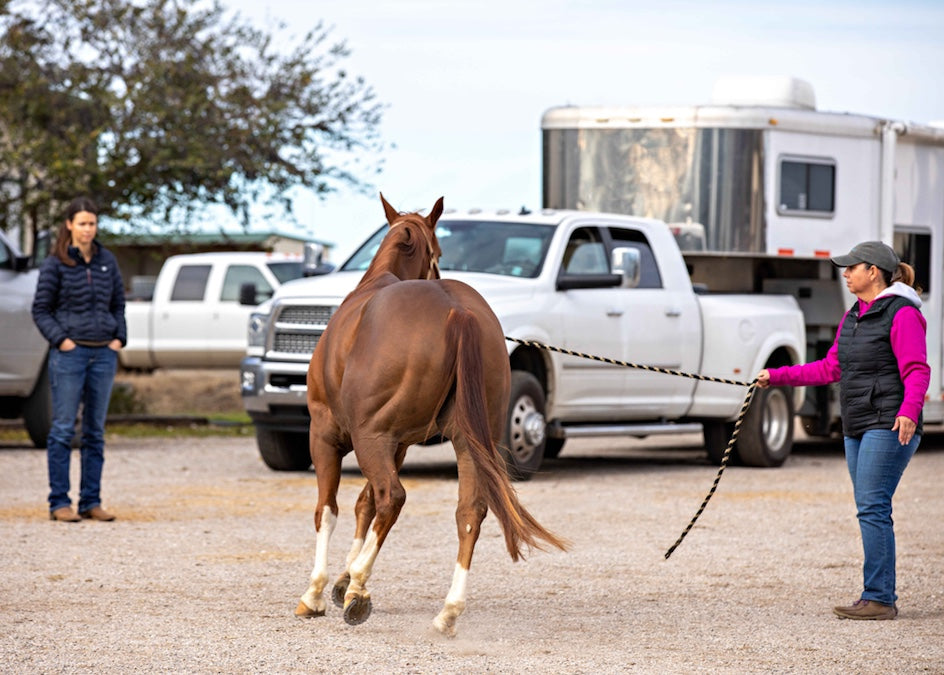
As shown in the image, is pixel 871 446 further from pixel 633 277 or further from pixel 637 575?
pixel 633 277

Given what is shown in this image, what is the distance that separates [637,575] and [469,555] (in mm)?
2189

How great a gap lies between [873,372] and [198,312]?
62.4ft

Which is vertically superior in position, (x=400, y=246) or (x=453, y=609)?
(x=400, y=246)

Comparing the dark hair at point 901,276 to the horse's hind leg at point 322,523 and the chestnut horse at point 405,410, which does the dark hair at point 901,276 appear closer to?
the chestnut horse at point 405,410

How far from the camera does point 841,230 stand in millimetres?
16641

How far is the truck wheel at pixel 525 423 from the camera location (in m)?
13.0

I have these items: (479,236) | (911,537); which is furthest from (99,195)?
(911,537)

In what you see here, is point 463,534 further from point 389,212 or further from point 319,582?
point 389,212

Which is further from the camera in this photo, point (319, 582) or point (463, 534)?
point (319, 582)

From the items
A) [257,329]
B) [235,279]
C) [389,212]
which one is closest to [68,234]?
[389,212]

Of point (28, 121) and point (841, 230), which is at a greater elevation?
point (28, 121)

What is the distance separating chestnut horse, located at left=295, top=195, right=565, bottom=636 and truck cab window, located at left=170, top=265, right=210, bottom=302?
60.4 ft

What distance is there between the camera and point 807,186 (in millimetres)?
16469

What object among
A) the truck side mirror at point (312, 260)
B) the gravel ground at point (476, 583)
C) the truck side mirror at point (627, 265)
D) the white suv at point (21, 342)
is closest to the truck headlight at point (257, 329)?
the truck side mirror at point (312, 260)
